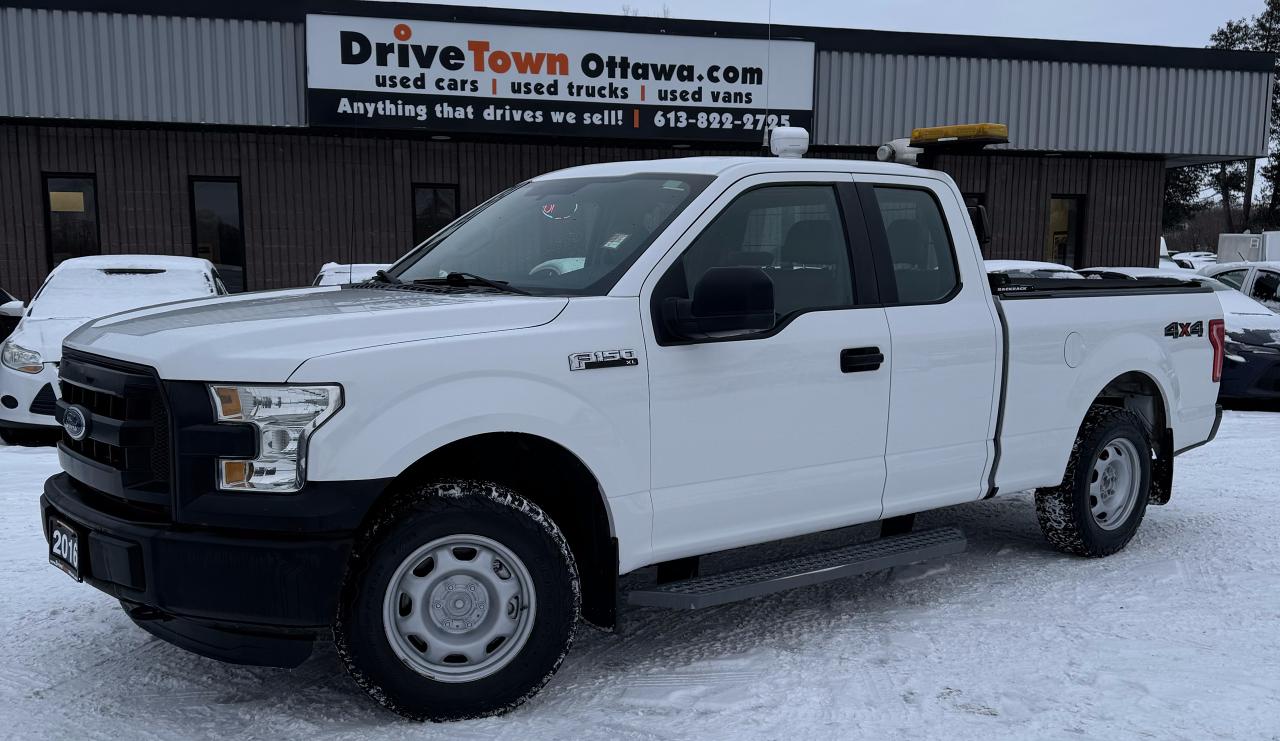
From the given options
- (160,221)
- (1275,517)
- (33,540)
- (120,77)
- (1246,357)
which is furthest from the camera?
(160,221)

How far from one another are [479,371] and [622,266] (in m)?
0.75

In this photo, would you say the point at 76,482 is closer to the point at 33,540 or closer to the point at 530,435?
the point at 530,435

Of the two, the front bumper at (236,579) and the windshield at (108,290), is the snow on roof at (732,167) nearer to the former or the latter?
the front bumper at (236,579)

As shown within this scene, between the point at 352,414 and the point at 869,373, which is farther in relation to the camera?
the point at 869,373

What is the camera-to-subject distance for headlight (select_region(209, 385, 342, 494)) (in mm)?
3219

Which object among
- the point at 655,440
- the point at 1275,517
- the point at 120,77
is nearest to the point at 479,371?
the point at 655,440

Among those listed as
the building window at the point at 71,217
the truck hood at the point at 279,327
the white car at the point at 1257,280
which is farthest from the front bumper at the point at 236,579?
the building window at the point at 71,217

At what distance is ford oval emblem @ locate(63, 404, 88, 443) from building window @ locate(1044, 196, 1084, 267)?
1888 cm

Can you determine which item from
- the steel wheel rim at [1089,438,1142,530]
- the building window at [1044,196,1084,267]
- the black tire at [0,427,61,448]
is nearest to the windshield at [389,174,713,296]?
the steel wheel rim at [1089,438,1142,530]

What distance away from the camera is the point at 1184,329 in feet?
19.7

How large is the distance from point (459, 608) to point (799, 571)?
1440mm

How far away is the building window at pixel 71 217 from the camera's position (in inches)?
614

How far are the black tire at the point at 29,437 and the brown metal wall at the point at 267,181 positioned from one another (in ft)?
23.6

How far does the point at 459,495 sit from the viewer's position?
353cm
